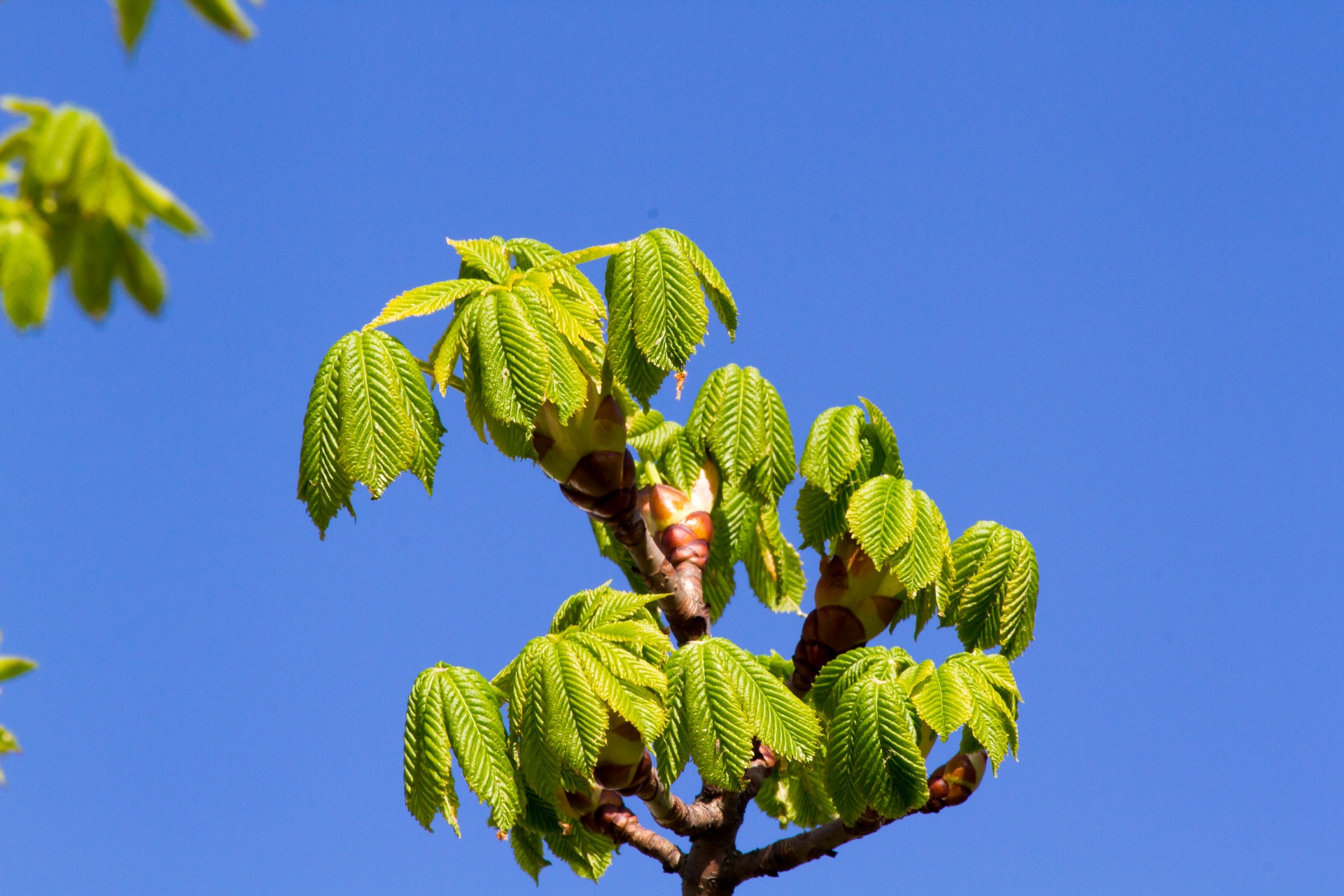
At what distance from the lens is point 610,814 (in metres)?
4.41

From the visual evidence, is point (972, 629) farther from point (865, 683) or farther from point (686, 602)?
point (686, 602)

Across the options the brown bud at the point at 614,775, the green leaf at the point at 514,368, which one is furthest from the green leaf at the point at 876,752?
the green leaf at the point at 514,368

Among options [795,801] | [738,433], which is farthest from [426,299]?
[795,801]

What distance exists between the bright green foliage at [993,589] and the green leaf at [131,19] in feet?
11.5

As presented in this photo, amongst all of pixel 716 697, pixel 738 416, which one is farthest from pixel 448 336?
pixel 716 697

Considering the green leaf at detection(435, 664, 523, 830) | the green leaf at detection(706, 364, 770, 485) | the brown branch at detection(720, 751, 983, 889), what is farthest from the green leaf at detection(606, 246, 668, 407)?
the brown branch at detection(720, 751, 983, 889)

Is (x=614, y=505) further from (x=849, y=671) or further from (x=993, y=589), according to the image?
(x=993, y=589)

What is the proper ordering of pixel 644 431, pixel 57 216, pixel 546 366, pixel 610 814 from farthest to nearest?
pixel 644 431 < pixel 610 814 < pixel 546 366 < pixel 57 216

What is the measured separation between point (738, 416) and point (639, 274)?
0.72 m

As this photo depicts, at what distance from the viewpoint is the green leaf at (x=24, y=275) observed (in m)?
1.42

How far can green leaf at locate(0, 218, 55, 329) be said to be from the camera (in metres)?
1.42

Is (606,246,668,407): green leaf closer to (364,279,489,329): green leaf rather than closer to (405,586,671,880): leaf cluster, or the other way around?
(364,279,489,329): green leaf

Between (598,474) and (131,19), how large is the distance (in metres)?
2.99

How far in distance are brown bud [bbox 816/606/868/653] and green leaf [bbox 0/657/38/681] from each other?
3087 mm
